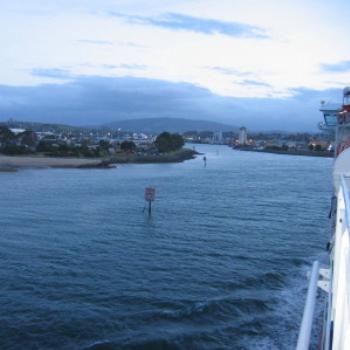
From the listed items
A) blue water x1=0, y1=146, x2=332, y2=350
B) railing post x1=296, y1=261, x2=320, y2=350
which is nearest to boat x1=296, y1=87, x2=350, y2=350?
railing post x1=296, y1=261, x2=320, y2=350

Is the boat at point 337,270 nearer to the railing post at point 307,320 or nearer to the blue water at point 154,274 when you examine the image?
the railing post at point 307,320

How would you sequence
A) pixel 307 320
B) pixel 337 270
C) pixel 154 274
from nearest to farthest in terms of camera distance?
pixel 307 320, pixel 337 270, pixel 154 274

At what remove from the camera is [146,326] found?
9180mm

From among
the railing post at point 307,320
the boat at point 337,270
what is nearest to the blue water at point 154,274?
the boat at point 337,270

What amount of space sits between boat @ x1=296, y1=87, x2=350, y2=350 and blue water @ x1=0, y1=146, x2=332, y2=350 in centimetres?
237

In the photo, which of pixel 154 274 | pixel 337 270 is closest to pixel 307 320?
pixel 337 270

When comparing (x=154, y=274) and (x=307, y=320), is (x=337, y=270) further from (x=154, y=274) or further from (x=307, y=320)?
(x=154, y=274)

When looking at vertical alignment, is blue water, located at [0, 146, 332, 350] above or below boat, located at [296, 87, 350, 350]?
below

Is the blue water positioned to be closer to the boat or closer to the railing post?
the boat

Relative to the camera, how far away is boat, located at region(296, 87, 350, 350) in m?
2.76

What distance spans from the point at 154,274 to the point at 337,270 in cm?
895

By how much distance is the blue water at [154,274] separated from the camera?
350 inches

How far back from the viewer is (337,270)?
383cm

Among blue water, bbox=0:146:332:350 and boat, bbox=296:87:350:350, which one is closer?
boat, bbox=296:87:350:350
